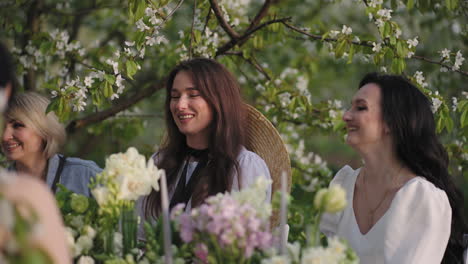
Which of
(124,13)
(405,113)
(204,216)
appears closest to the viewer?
(204,216)

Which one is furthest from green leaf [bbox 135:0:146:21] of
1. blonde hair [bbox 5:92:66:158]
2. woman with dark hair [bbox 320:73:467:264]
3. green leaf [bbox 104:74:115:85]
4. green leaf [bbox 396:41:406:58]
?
green leaf [bbox 396:41:406:58]

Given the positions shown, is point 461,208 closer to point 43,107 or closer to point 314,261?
point 314,261

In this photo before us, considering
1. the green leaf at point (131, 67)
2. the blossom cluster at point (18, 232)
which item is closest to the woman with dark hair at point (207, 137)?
the green leaf at point (131, 67)

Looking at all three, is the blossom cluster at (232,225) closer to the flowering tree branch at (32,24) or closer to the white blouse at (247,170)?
the white blouse at (247,170)

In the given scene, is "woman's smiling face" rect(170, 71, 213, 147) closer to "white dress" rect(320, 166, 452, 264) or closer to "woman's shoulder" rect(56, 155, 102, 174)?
"woman's shoulder" rect(56, 155, 102, 174)

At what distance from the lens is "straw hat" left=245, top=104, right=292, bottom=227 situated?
244 cm

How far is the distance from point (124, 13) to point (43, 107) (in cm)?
212

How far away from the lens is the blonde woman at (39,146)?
Answer: 2711 millimetres

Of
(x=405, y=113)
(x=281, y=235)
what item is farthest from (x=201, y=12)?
(x=281, y=235)

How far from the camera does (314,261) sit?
118 cm

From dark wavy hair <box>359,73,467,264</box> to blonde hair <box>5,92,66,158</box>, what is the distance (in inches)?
63.1

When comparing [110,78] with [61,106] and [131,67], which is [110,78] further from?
[61,106]

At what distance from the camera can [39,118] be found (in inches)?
109

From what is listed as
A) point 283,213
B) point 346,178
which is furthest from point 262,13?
point 283,213
